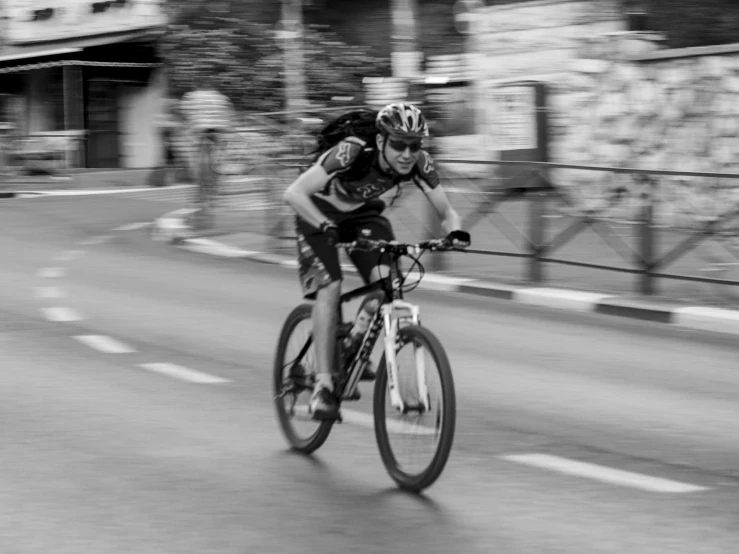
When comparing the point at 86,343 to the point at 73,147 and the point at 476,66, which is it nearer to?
the point at 476,66

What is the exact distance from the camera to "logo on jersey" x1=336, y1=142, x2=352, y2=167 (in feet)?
22.2

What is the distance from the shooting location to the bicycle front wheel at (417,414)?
6.25 meters

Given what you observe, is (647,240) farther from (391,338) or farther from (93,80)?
(93,80)

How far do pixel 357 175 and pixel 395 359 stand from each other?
3.03 feet

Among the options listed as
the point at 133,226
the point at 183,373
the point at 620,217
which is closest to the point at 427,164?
the point at 183,373

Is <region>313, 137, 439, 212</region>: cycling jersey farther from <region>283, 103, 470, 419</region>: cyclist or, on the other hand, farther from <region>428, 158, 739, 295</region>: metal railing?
<region>428, 158, 739, 295</region>: metal railing

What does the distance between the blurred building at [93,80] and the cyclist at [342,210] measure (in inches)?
1291

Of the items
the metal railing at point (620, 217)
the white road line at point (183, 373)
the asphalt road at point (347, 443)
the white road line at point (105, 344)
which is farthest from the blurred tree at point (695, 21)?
Answer: the white road line at point (183, 373)

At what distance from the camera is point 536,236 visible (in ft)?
50.8

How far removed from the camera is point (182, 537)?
18.9ft

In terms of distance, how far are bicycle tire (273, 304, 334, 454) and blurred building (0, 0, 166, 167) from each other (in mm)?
32258

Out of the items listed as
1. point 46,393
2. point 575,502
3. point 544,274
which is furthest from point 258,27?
point 575,502

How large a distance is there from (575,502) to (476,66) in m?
21.3

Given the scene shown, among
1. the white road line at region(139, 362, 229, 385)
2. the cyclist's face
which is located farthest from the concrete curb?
the cyclist's face
